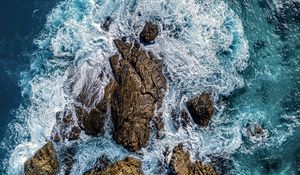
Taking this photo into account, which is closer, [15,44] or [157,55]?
[157,55]

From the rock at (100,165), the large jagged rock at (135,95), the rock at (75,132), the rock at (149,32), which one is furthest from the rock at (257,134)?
the rock at (75,132)

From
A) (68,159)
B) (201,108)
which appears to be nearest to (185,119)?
(201,108)

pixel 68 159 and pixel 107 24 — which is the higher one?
pixel 107 24

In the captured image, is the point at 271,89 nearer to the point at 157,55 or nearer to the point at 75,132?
the point at 157,55

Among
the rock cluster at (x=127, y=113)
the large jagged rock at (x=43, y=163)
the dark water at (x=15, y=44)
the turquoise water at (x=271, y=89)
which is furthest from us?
the dark water at (x=15, y=44)

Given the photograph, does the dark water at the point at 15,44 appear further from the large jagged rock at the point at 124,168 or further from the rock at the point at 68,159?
the large jagged rock at the point at 124,168

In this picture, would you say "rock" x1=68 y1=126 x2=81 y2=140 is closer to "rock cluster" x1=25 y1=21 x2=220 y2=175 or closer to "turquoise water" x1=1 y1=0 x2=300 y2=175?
"rock cluster" x1=25 y1=21 x2=220 y2=175
